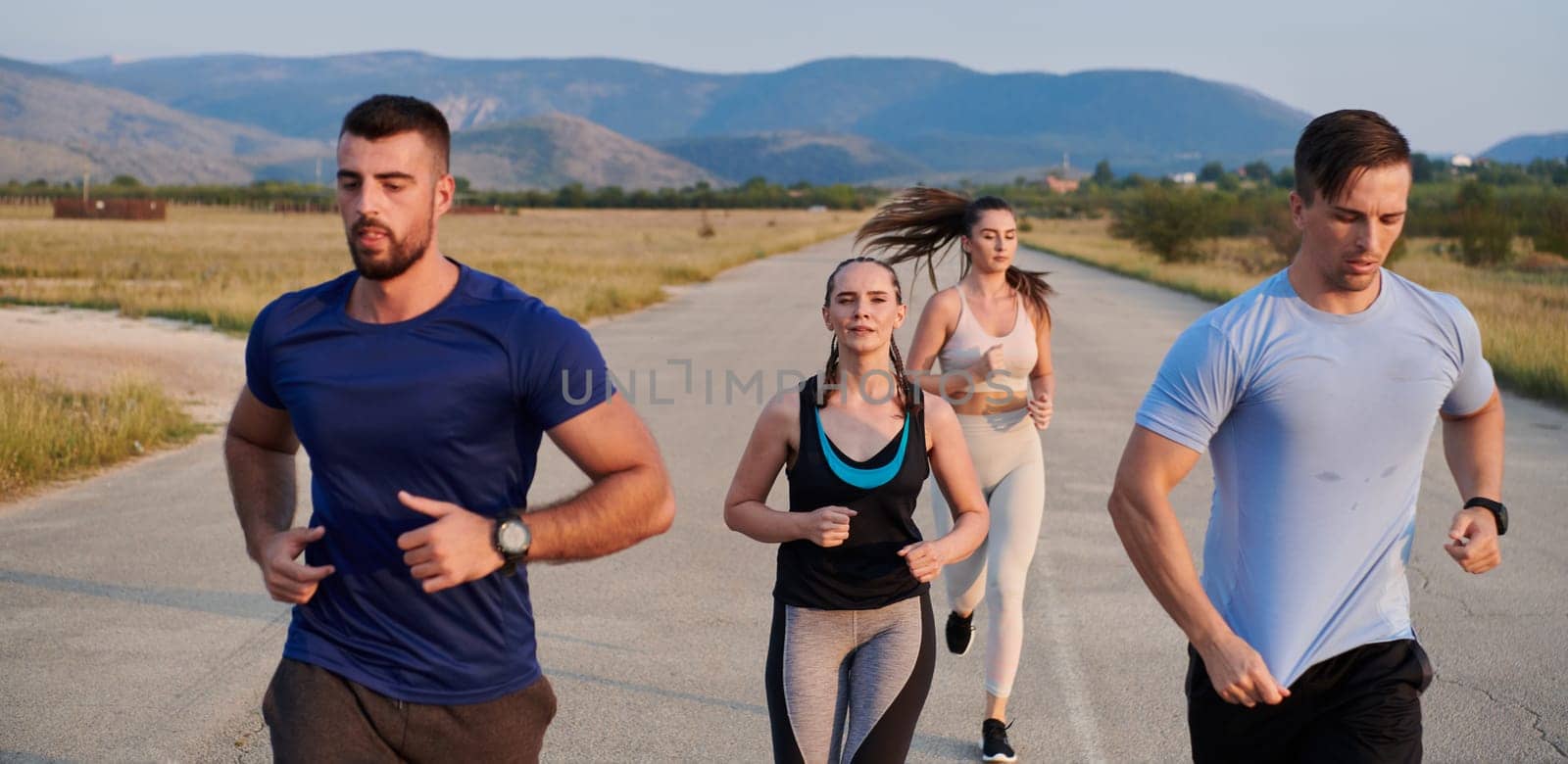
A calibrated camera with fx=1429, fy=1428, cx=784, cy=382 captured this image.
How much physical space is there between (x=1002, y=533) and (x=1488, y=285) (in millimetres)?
33994

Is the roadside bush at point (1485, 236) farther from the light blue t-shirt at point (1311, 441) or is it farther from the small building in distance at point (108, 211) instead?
the small building in distance at point (108, 211)

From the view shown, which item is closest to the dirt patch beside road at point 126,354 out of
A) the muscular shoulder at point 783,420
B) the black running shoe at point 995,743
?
the black running shoe at point 995,743

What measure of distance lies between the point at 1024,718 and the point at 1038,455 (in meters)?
1.05

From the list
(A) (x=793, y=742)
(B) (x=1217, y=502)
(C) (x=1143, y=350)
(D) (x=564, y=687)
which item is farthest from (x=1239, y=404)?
(C) (x=1143, y=350)

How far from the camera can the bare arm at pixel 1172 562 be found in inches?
119

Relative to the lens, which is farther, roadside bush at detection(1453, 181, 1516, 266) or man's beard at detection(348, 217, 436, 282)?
roadside bush at detection(1453, 181, 1516, 266)

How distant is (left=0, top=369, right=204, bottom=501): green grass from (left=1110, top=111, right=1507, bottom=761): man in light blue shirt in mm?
9095

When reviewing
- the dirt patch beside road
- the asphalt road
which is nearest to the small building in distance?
the dirt patch beside road

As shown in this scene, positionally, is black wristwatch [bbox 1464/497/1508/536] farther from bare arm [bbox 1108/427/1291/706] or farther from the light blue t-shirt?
bare arm [bbox 1108/427/1291/706]

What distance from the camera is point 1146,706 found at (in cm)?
579

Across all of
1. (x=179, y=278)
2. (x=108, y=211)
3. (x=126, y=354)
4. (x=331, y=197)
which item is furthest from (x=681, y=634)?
(x=331, y=197)

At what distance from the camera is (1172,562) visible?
310 cm

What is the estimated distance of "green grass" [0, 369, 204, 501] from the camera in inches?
410

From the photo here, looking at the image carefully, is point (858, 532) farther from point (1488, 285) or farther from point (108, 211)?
point (108, 211)
